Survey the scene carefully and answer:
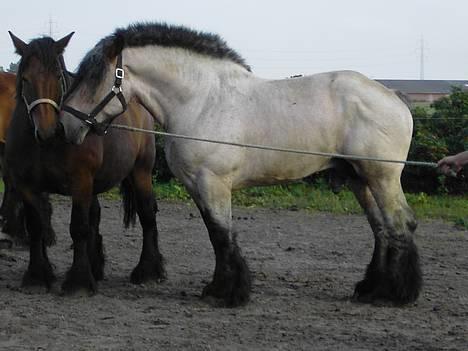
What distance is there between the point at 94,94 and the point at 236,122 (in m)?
1.09

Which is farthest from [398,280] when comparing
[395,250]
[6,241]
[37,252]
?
[6,241]

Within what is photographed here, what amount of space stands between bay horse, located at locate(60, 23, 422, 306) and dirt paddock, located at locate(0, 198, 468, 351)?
41cm

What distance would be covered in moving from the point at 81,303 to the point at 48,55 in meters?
1.95

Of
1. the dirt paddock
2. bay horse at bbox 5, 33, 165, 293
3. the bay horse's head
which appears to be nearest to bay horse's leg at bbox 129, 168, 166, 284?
the dirt paddock

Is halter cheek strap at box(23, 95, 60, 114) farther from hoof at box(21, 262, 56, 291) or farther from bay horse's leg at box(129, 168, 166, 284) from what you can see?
bay horse's leg at box(129, 168, 166, 284)

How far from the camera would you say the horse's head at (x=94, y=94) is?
21.3ft

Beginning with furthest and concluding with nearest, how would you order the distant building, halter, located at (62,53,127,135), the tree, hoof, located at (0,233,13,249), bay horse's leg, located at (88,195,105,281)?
the distant building < the tree < hoof, located at (0,233,13,249) < bay horse's leg, located at (88,195,105,281) < halter, located at (62,53,127,135)

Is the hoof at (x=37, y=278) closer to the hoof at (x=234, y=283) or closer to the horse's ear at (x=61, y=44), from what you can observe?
the hoof at (x=234, y=283)

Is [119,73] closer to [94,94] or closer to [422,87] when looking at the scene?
[94,94]

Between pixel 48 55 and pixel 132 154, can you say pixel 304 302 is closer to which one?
pixel 132 154

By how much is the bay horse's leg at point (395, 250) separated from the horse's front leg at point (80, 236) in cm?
222

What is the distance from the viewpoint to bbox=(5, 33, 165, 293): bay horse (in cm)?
672

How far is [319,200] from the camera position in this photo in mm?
13828

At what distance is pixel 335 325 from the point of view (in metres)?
6.07
